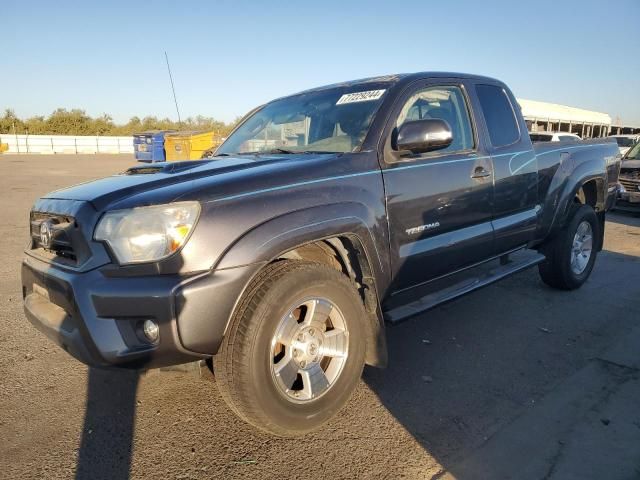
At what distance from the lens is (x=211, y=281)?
2.29 m

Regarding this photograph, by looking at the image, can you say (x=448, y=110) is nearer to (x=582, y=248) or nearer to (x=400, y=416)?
(x=400, y=416)

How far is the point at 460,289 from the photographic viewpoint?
12.0ft

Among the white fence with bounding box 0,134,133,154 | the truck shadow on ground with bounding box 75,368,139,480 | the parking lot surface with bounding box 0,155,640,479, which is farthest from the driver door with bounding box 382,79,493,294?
the white fence with bounding box 0,134,133,154

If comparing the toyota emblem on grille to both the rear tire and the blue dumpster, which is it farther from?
the blue dumpster

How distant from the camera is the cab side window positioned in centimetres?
363

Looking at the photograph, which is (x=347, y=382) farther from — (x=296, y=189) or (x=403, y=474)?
(x=296, y=189)

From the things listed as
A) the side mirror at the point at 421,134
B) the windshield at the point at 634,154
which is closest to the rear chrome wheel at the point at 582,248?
the side mirror at the point at 421,134

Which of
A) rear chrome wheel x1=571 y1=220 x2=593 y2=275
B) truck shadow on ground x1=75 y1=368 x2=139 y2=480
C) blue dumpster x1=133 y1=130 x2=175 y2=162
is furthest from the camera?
blue dumpster x1=133 y1=130 x2=175 y2=162

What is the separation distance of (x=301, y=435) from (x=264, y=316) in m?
0.75

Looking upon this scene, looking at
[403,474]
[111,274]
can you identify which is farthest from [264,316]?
[403,474]

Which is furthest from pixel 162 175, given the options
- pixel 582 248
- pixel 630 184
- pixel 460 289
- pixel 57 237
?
pixel 630 184

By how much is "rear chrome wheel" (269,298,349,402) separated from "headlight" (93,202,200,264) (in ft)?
2.22

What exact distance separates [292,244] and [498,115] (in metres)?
2.66

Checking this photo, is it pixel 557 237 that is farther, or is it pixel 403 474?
pixel 557 237
